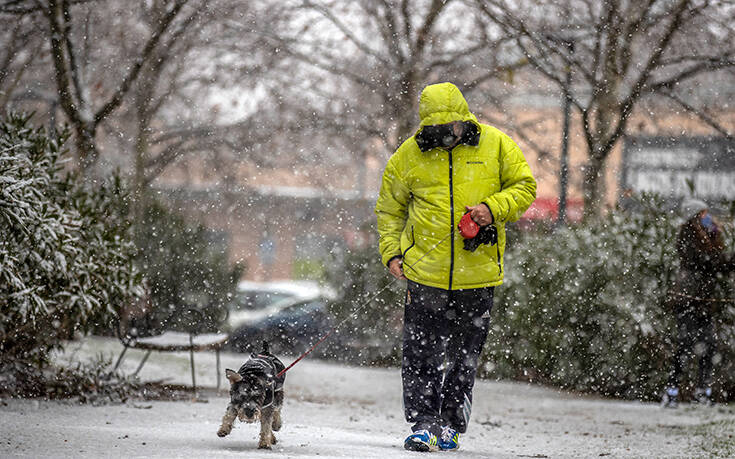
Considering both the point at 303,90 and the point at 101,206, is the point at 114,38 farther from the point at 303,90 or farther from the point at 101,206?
the point at 101,206

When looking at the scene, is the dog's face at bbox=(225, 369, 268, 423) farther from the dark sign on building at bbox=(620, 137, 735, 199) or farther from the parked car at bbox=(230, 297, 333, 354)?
the dark sign on building at bbox=(620, 137, 735, 199)

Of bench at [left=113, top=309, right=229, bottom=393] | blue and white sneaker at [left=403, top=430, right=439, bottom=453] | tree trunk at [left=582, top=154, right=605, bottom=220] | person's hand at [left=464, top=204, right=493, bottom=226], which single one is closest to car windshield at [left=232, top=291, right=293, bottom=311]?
tree trunk at [left=582, top=154, right=605, bottom=220]

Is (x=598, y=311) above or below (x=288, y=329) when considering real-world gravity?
above

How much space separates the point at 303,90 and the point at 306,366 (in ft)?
20.3

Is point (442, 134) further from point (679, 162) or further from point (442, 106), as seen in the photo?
point (679, 162)

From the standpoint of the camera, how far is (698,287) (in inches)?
316

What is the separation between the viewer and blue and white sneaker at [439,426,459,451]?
4.76m

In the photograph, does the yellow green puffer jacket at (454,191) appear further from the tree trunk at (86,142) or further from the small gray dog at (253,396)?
the tree trunk at (86,142)

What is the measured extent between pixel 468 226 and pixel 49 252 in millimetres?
3114

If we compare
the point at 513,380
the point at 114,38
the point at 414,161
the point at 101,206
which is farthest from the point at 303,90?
the point at 414,161

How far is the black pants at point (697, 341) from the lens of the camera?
803cm

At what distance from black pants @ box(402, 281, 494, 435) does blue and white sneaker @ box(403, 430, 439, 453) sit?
111 mm

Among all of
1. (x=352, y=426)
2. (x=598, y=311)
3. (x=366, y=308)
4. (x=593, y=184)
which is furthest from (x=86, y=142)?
(x=593, y=184)

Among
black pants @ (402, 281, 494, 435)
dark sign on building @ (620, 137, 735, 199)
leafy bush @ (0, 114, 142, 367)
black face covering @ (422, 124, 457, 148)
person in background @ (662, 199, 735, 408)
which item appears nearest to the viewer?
black face covering @ (422, 124, 457, 148)
